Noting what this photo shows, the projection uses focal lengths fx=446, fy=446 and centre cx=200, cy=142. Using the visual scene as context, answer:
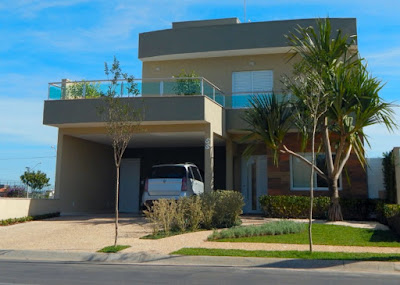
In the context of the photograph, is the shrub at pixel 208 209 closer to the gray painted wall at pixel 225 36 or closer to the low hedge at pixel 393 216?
the low hedge at pixel 393 216

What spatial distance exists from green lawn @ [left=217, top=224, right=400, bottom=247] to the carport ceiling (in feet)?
21.8

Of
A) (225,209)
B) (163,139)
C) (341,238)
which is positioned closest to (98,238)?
(225,209)

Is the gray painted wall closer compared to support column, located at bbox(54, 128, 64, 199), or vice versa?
support column, located at bbox(54, 128, 64, 199)

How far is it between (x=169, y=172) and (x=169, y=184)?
1.64 ft

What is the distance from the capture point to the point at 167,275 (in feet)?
26.8

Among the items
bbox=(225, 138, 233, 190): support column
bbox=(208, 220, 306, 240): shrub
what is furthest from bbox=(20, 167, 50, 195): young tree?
bbox=(208, 220, 306, 240): shrub

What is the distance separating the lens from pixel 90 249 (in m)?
11.0

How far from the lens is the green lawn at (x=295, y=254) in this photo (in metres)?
9.35

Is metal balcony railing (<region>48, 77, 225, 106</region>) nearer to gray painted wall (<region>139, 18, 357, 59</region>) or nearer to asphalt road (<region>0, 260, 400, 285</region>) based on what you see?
gray painted wall (<region>139, 18, 357, 59</region>)

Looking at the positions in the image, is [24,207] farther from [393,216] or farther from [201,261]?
[393,216]

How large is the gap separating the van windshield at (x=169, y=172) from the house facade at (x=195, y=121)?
1.26m

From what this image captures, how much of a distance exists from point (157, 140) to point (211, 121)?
13.6 feet

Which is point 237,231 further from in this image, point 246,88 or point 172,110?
point 246,88

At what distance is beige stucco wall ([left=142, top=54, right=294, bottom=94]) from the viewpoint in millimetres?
20062
